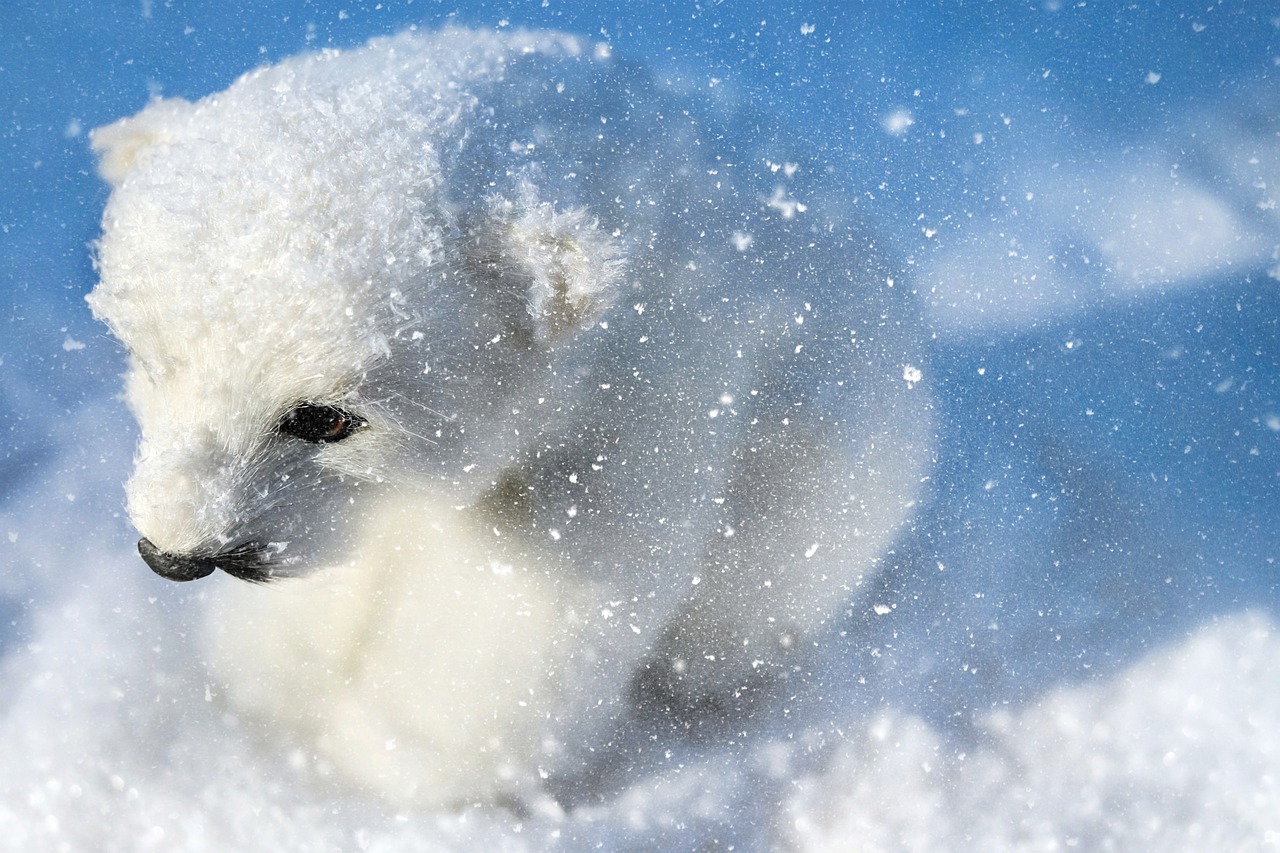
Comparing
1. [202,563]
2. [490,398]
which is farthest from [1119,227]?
[202,563]

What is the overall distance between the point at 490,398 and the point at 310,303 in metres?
0.34

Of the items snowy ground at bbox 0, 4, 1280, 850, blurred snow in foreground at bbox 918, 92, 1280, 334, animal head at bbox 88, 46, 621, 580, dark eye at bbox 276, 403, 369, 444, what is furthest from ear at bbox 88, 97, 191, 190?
blurred snow in foreground at bbox 918, 92, 1280, 334

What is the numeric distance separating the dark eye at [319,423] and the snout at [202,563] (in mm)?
213

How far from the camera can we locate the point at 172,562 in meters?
1.50

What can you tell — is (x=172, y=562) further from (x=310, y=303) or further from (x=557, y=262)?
(x=557, y=262)

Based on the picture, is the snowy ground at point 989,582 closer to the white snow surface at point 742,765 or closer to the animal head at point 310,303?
the white snow surface at point 742,765

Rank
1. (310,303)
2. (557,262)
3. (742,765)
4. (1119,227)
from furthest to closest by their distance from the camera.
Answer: (742,765) → (1119,227) → (557,262) → (310,303)

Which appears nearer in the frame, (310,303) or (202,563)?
(310,303)

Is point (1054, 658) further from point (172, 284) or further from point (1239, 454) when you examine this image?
point (172, 284)

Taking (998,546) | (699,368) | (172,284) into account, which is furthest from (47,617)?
(998,546)

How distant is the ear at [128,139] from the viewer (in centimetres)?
154

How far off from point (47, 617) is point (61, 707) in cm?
19

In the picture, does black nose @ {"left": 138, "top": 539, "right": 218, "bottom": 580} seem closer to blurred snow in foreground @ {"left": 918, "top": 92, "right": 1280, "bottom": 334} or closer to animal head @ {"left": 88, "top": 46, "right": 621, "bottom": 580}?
animal head @ {"left": 88, "top": 46, "right": 621, "bottom": 580}

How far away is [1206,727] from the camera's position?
6.57 feet
